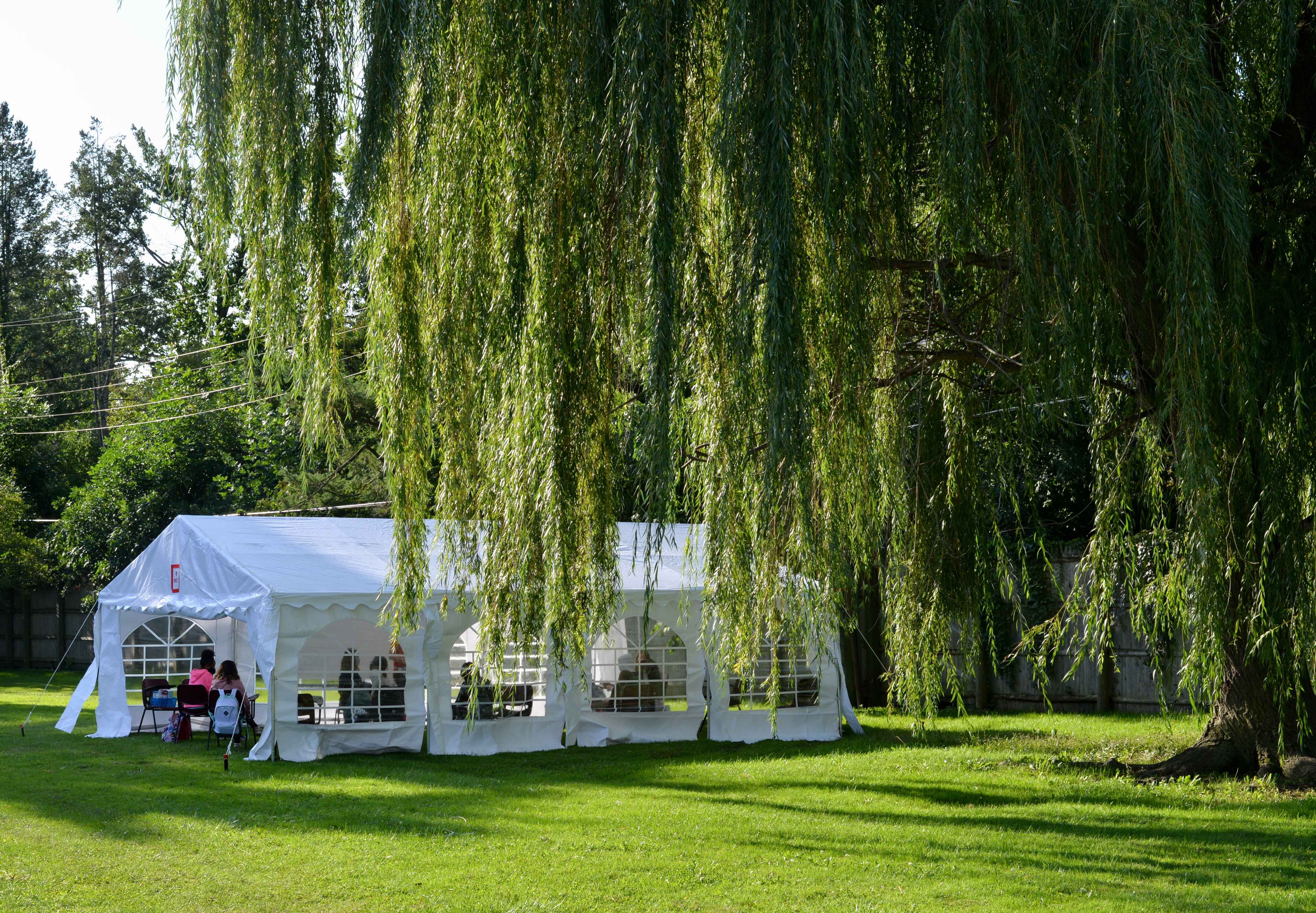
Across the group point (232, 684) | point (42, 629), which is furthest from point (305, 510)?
point (42, 629)

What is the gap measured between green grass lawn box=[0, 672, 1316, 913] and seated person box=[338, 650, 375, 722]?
0.51m

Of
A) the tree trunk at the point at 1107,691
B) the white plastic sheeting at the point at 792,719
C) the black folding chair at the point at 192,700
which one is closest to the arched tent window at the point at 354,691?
the black folding chair at the point at 192,700

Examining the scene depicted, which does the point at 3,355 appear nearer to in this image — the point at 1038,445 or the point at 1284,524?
the point at 1038,445

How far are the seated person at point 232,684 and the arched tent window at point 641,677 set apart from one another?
12.3ft

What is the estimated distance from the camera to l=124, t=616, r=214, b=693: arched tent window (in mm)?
14891

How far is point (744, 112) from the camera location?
4.55m

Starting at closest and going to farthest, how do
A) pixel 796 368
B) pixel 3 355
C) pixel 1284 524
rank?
pixel 796 368
pixel 1284 524
pixel 3 355

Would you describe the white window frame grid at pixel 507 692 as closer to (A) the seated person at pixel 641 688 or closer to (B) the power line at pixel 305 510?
(A) the seated person at pixel 641 688

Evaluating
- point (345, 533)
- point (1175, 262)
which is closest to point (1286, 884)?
point (1175, 262)

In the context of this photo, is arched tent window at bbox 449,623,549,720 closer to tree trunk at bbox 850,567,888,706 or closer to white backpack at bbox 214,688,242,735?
white backpack at bbox 214,688,242,735

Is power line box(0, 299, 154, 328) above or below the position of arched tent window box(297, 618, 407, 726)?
above

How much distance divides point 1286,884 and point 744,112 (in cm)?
505

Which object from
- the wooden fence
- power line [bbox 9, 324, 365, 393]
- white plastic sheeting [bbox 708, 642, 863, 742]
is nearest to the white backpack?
white plastic sheeting [bbox 708, 642, 863, 742]

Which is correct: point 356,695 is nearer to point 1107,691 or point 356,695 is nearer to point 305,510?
point 305,510
